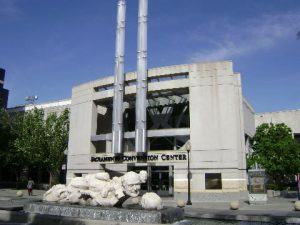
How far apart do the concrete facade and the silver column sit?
4.17ft

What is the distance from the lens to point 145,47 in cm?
3938

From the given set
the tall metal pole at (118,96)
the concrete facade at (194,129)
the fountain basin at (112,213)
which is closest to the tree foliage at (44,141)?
the concrete facade at (194,129)

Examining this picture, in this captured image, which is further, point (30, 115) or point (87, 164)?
point (30, 115)

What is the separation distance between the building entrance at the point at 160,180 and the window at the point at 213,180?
169 inches

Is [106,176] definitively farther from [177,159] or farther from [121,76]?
[121,76]

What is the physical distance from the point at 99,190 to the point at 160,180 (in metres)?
22.4

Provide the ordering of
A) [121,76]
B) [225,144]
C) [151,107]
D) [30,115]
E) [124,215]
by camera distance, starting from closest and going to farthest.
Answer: [124,215]
[225,144]
[121,76]
[151,107]
[30,115]

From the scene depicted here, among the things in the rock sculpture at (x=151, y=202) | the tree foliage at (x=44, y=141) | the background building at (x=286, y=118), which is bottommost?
the rock sculpture at (x=151, y=202)

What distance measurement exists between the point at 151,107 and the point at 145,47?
8277 millimetres

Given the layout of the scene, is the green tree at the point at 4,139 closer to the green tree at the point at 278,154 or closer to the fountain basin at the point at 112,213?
the green tree at the point at 278,154

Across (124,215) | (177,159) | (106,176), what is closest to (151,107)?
(177,159)

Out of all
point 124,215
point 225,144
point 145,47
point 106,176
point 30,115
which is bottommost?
point 124,215

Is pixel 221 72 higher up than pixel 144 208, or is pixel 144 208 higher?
pixel 221 72

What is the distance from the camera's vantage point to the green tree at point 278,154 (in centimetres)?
4100
